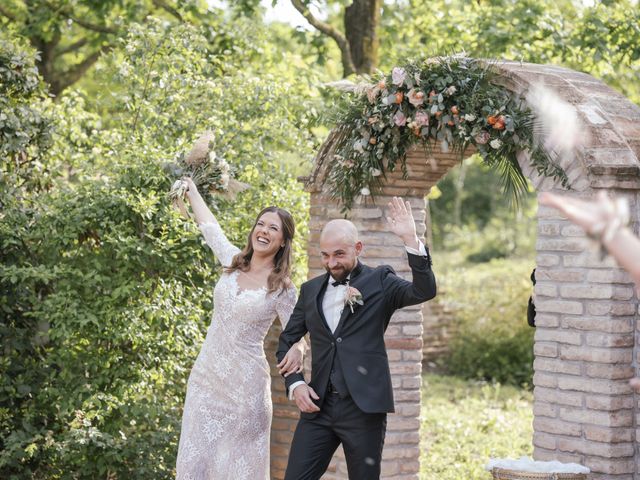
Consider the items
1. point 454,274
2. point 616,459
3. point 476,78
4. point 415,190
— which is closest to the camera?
point 616,459

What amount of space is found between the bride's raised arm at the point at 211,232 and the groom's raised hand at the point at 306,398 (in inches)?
42.3

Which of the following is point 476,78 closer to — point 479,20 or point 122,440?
point 122,440

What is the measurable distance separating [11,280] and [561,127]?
3.71 meters

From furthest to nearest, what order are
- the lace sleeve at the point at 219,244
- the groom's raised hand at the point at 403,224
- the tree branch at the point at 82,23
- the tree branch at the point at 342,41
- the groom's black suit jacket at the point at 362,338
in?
the tree branch at the point at 82,23, the tree branch at the point at 342,41, the lace sleeve at the point at 219,244, the groom's black suit jacket at the point at 362,338, the groom's raised hand at the point at 403,224

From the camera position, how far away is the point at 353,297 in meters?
4.35

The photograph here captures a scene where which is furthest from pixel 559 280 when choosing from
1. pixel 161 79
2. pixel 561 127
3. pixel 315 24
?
pixel 315 24

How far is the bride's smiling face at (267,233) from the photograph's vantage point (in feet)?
16.2

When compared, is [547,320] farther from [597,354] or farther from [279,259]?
[279,259]

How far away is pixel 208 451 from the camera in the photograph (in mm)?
4984

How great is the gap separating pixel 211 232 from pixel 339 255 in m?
1.17

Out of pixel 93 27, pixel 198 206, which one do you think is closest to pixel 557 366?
pixel 198 206

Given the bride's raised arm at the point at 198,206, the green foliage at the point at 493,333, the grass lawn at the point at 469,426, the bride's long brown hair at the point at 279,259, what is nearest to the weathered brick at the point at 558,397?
the bride's long brown hair at the point at 279,259

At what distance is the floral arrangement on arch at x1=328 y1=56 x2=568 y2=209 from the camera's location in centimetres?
505

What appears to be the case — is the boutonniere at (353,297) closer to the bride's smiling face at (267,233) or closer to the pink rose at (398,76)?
the bride's smiling face at (267,233)
